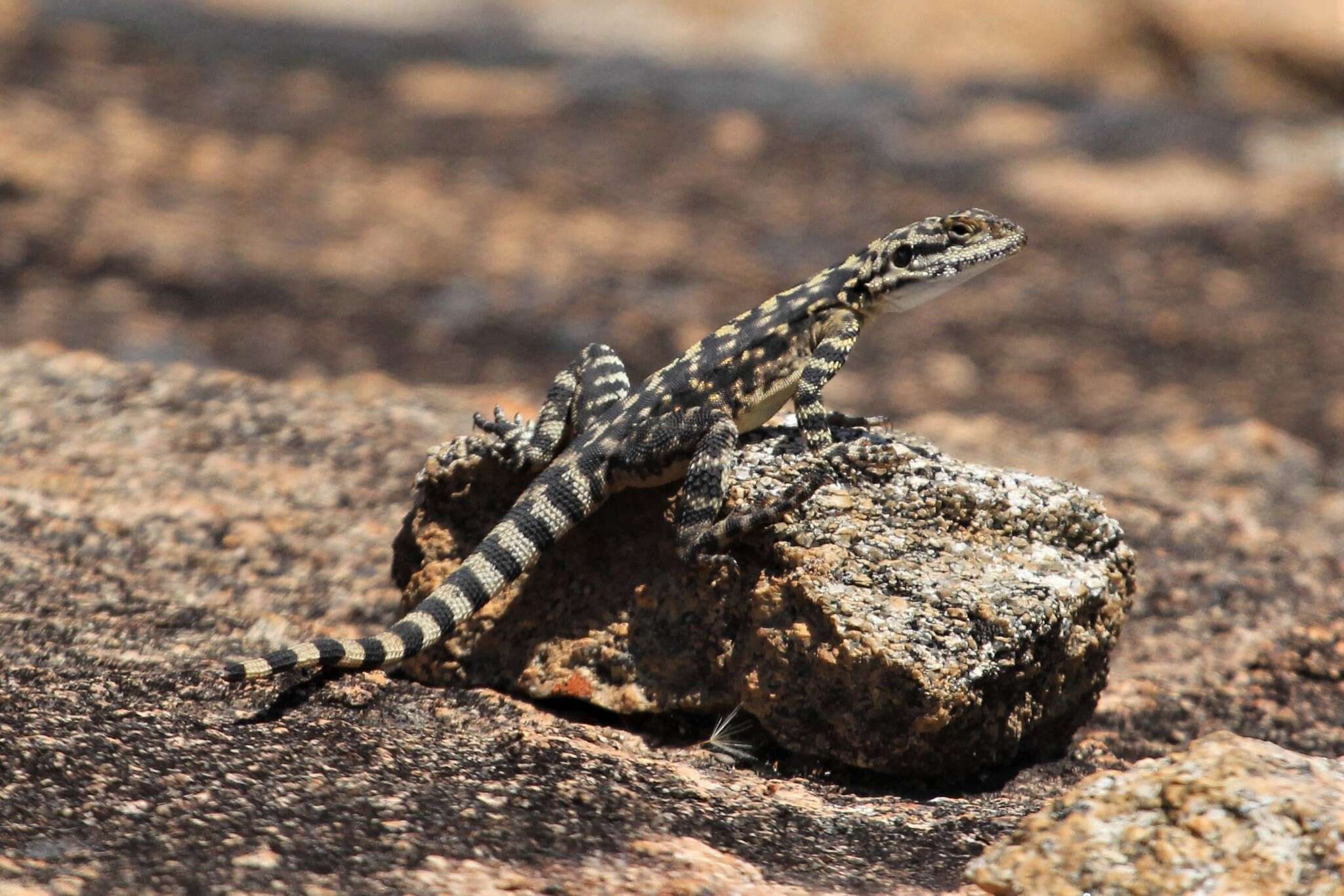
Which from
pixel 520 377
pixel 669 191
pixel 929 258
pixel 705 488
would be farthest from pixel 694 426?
pixel 669 191

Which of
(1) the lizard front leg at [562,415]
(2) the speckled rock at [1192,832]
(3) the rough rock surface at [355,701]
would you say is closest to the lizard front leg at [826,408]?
(1) the lizard front leg at [562,415]

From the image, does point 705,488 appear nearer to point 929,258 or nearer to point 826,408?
point 826,408

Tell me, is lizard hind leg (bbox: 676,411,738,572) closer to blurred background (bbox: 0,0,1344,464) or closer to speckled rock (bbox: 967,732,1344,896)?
speckled rock (bbox: 967,732,1344,896)

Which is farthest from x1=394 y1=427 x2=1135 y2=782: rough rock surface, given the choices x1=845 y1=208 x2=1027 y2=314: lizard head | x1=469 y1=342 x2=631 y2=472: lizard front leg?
x1=845 y1=208 x2=1027 y2=314: lizard head

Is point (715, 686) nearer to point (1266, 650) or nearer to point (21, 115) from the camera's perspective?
point (1266, 650)

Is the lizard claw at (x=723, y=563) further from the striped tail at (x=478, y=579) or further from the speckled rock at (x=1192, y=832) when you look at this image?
the speckled rock at (x=1192, y=832)

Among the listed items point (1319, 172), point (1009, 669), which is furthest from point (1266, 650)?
point (1319, 172)
